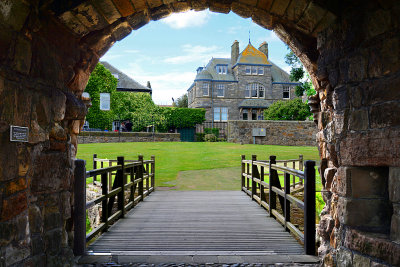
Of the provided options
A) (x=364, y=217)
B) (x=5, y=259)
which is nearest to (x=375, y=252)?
(x=364, y=217)

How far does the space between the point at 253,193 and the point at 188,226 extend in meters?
2.93

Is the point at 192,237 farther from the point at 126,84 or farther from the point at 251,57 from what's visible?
the point at 126,84

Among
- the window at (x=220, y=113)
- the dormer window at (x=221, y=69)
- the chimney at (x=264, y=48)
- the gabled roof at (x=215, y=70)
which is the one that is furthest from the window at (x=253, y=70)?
the window at (x=220, y=113)

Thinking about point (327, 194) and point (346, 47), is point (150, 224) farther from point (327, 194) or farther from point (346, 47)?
point (346, 47)

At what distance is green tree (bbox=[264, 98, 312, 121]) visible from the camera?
101 feet

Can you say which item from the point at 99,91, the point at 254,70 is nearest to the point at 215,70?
the point at 254,70

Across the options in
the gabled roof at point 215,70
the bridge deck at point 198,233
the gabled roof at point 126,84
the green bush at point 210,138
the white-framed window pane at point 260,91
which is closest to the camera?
the bridge deck at point 198,233

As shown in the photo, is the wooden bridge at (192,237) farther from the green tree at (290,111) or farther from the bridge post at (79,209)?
the green tree at (290,111)

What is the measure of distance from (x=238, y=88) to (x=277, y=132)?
10398mm

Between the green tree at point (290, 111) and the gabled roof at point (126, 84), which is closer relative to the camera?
the green tree at point (290, 111)

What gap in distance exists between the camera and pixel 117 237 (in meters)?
4.83

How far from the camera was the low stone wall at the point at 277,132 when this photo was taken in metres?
27.9

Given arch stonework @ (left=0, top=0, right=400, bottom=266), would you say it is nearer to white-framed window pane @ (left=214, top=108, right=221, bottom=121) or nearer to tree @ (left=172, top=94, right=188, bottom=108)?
white-framed window pane @ (left=214, top=108, right=221, bottom=121)

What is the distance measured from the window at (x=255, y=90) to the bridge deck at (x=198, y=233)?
1204 inches
